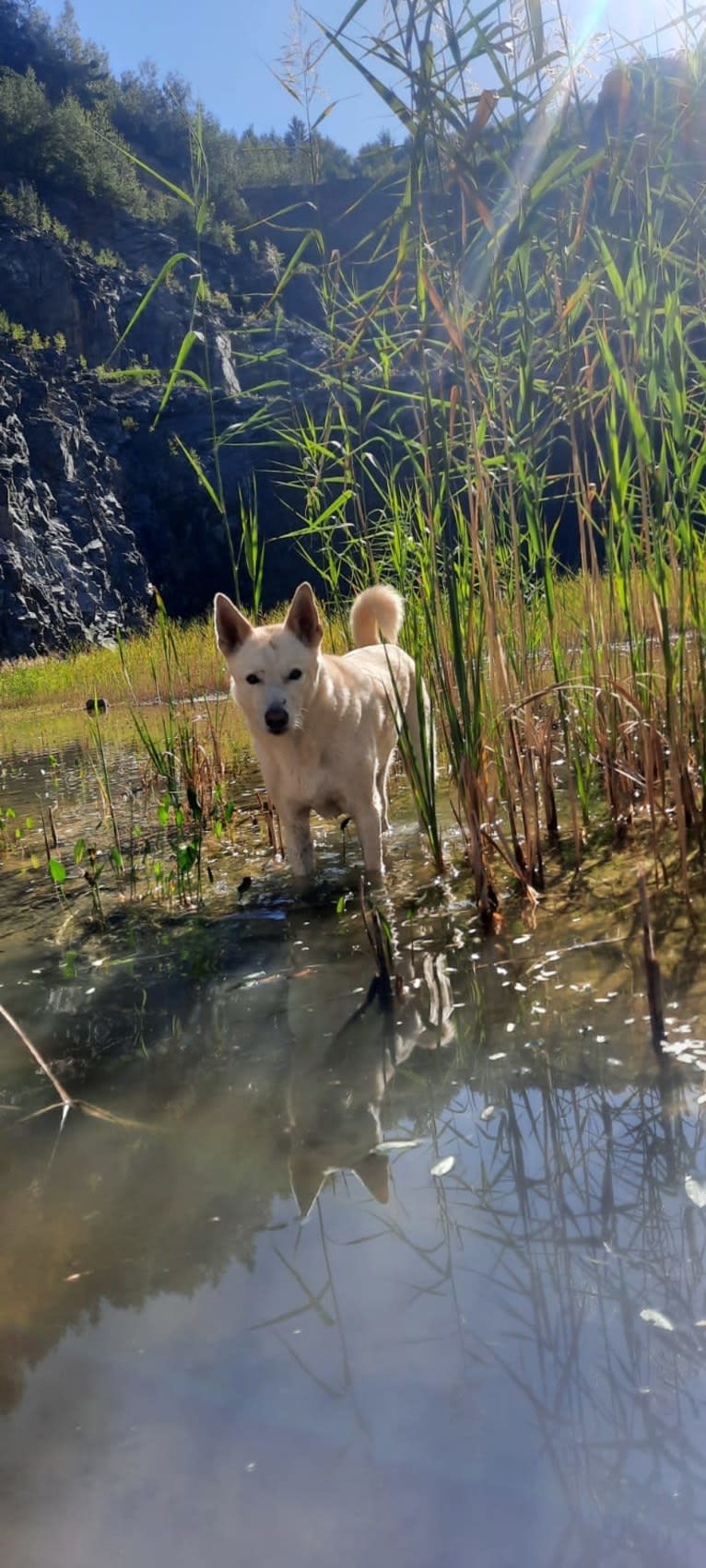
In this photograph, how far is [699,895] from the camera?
280 centimetres

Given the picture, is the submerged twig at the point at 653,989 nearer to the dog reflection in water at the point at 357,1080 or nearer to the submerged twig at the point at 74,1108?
the dog reflection in water at the point at 357,1080

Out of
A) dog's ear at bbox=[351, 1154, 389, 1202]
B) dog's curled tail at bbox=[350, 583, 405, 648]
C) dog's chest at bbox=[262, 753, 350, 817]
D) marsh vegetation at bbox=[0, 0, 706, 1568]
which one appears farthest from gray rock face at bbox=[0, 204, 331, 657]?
dog's ear at bbox=[351, 1154, 389, 1202]

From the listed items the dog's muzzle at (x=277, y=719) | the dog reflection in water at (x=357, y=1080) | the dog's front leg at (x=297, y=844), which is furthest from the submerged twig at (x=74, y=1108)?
the dog's front leg at (x=297, y=844)

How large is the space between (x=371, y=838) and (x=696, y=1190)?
221cm

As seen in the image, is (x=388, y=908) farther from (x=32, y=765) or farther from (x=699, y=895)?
(x=32, y=765)

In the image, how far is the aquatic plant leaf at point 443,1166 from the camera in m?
1.67

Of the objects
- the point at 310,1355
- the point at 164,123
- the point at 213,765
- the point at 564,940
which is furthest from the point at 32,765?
the point at 164,123

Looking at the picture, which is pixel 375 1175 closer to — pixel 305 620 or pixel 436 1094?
pixel 436 1094

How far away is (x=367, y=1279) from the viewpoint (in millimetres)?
1413

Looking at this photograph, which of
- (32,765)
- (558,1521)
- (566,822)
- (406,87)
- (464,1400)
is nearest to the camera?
(558,1521)

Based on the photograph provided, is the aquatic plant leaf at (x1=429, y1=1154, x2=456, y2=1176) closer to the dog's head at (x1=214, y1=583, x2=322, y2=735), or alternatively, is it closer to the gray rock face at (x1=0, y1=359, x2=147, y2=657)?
the dog's head at (x1=214, y1=583, x2=322, y2=735)

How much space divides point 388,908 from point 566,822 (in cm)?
94

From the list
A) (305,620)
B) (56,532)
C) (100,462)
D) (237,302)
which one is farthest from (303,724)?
(237,302)

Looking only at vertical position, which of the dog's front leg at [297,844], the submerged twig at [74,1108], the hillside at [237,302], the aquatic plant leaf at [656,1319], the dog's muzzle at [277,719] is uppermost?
the hillside at [237,302]
